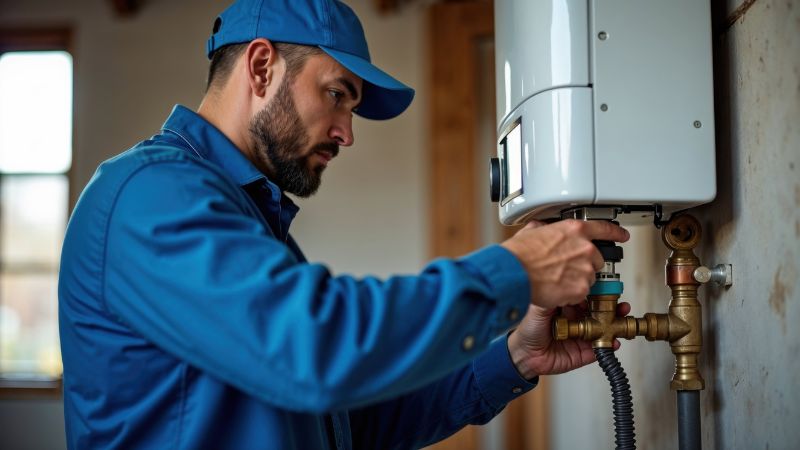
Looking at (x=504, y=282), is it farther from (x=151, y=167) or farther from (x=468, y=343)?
(x=151, y=167)

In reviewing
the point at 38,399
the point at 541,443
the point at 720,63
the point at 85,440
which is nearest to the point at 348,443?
the point at 85,440

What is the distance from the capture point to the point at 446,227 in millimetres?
3605

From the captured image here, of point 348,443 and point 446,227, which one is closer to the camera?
point 348,443

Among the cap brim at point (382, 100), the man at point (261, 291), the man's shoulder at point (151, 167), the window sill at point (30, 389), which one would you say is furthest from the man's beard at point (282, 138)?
the window sill at point (30, 389)

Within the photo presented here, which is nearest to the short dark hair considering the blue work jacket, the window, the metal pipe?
the blue work jacket

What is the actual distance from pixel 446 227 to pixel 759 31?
2.67 metres

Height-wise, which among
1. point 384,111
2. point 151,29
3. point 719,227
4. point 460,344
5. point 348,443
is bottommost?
point 348,443

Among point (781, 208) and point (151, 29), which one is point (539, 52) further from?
point (151, 29)

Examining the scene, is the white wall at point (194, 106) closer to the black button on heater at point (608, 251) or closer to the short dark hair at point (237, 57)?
the short dark hair at point (237, 57)

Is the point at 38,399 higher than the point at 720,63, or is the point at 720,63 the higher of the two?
the point at 720,63

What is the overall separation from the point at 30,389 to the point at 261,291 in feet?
11.7

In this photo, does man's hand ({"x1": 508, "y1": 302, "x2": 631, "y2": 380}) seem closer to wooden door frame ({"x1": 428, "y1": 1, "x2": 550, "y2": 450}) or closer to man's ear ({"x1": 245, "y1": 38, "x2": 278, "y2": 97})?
man's ear ({"x1": 245, "y1": 38, "x2": 278, "y2": 97})

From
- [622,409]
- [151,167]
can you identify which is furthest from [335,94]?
[622,409]

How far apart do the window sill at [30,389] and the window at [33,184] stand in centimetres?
15
